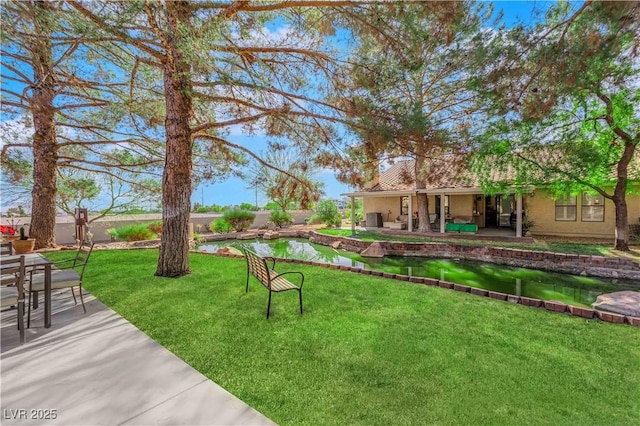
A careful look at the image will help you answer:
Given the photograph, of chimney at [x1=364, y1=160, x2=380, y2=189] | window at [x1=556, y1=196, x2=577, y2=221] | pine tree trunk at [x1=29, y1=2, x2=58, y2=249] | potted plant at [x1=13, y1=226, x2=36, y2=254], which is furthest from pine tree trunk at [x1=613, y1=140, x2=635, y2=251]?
potted plant at [x1=13, y1=226, x2=36, y2=254]

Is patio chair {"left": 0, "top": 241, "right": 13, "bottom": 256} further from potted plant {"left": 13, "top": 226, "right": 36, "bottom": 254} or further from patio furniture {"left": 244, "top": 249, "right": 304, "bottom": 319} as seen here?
patio furniture {"left": 244, "top": 249, "right": 304, "bottom": 319}

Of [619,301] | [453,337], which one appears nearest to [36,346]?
[453,337]

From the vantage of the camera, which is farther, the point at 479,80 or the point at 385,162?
the point at 385,162

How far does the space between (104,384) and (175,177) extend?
416 cm

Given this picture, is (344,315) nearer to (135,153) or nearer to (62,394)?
(62,394)

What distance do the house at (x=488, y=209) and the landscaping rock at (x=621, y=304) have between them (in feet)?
10.5

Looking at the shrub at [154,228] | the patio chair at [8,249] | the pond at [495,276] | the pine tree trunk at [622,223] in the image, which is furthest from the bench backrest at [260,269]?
the pine tree trunk at [622,223]

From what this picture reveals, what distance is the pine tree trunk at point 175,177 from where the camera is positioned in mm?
5801

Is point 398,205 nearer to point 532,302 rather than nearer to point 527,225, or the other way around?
point 527,225

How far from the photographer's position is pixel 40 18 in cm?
399

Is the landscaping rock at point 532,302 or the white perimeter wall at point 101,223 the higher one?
the white perimeter wall at point 101,223

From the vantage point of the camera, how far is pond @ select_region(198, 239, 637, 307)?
6.64 meters

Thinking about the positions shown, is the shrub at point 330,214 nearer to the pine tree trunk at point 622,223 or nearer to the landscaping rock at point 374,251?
the landscaping rock at point 374,251

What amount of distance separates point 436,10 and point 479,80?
1.22m
